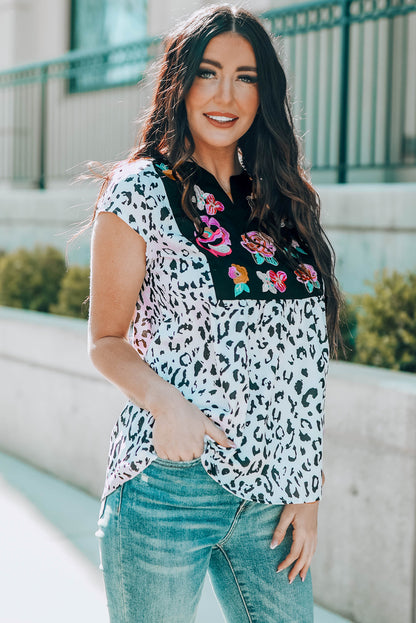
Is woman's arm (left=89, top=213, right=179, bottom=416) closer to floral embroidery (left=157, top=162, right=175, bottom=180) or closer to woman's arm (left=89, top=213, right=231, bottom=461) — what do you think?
woman's arm (left=89, top=213, right=231, bottom=461)

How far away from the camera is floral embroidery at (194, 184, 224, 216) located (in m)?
1.93

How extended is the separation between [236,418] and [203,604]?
2274mm

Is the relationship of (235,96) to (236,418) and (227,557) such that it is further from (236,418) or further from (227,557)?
(227,557)

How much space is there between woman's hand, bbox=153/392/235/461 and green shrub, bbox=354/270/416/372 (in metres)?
2.53

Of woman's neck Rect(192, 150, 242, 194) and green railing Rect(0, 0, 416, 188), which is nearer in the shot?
woman's neck Rect(192, 150, 242, 194)

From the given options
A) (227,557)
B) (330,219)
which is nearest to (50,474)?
(330,219)

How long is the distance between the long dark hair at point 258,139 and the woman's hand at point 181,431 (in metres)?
0.40

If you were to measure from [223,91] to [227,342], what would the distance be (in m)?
0.58

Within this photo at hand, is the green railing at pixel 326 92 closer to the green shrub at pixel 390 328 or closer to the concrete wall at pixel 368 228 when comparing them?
the concrete wall at pixel 368 228

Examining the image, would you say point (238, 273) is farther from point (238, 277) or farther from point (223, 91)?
point (223, 91)

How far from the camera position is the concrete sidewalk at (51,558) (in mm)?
3646

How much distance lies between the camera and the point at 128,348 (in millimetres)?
1859

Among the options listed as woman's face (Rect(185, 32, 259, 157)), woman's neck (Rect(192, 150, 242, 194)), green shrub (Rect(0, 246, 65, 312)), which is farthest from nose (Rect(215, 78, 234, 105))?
green shrub (Rect(0, 246, 65, 312))

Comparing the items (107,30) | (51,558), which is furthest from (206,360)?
(107,30)
